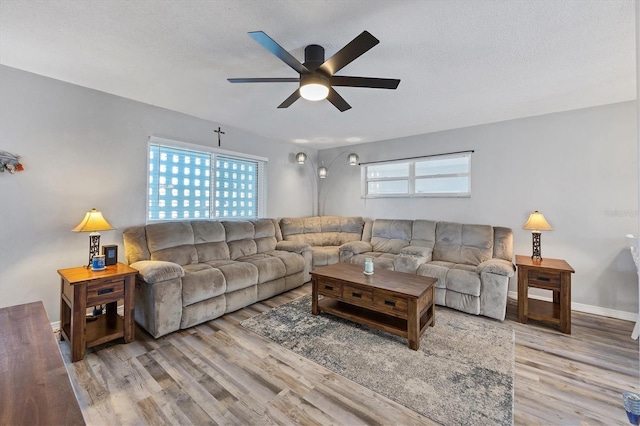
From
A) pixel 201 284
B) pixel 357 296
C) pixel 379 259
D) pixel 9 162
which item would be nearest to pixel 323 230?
pixel 379 259

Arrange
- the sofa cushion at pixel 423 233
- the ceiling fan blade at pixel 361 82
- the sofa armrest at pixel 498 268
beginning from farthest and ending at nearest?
the sofa cushion at pixel 423 233 < the sofa armrest at pixel 498 268 < the ceiling fan blade at pixel 361 82

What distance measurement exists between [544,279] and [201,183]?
452cm

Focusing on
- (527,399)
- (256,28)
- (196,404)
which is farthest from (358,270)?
(256,28)

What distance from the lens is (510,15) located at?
173 centimetres

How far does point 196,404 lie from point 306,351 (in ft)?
3.00

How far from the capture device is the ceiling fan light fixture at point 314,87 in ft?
6.59

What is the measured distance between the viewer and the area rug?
5.68ft

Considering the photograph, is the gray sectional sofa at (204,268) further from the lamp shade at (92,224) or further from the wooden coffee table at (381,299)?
the wooden coffee table at (381,299)

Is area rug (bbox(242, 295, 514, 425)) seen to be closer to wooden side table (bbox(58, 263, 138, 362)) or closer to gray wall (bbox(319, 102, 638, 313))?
wooden side table (bbox(58, 263, 138, 362))

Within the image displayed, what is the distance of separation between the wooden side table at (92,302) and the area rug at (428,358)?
1120 millimetres

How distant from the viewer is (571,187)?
3.36 meters

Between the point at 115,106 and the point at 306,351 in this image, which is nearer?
the point at 306,351

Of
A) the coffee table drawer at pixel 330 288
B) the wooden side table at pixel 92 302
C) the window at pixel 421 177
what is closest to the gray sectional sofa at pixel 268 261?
the wooden side table at pixel 92 302

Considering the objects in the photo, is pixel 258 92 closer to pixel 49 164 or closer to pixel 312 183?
pixel 49 164
